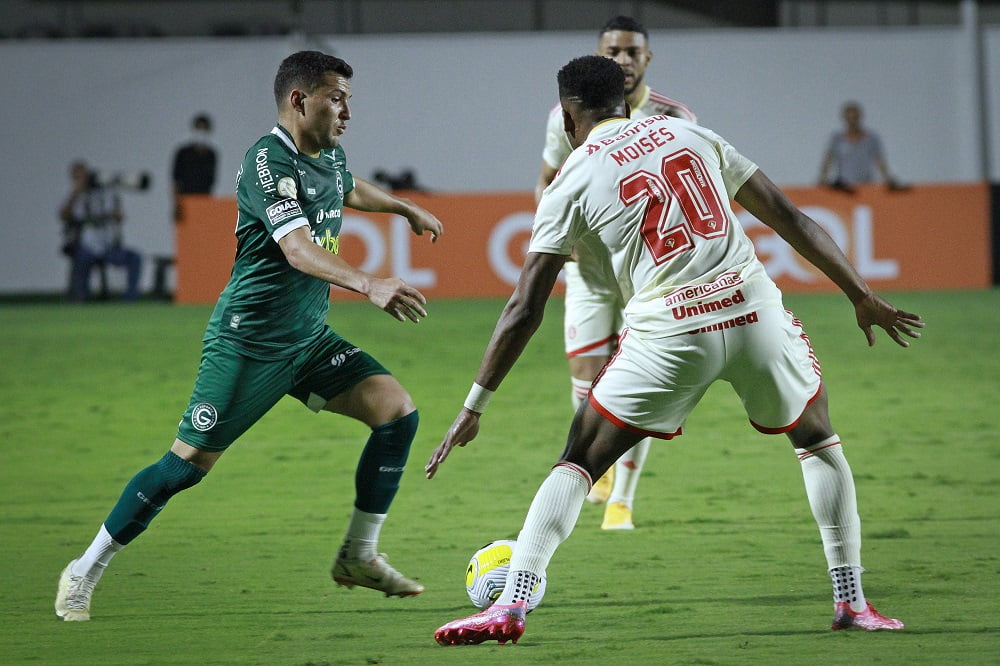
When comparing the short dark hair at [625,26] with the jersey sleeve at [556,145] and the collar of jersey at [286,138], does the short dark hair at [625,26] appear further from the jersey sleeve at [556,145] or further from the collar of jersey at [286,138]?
the collar of jersey at [286,138]


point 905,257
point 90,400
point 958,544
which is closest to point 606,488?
point 958,544

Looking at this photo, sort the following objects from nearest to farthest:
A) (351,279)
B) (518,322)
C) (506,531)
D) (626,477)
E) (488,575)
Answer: (518,322)
(351,279)
(488,575)
(506,531)
(626,477)

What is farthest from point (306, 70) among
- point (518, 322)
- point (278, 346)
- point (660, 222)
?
point (660, 222)

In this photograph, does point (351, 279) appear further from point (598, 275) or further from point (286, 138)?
point (598, 275)

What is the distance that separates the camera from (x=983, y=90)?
24.5 metres

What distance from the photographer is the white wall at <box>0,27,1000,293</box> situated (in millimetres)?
24406

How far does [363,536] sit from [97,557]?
1021mm

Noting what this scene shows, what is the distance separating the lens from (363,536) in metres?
5.56

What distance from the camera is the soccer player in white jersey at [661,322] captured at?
179 inches

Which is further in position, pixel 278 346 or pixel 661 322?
pixel 278 346

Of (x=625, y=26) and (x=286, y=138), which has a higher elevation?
(x=625, y=26)

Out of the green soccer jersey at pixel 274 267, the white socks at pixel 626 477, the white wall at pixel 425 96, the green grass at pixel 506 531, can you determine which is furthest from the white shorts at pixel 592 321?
the white wall at pixel 425 96

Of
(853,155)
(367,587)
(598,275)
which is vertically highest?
(598,275)

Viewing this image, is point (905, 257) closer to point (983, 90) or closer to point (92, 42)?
point (983, 90)
